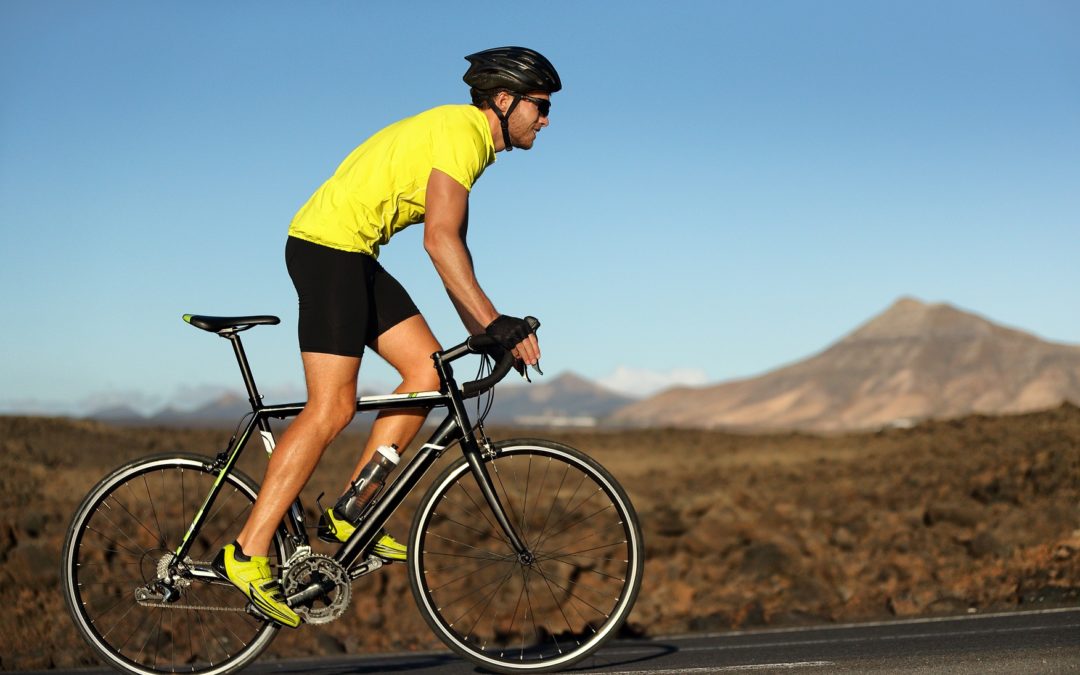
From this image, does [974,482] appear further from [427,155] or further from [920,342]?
[920,342]

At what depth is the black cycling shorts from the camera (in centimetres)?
484

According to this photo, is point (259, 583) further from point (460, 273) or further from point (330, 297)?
point (460, 273)

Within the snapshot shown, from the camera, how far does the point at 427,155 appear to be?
4.76 meters

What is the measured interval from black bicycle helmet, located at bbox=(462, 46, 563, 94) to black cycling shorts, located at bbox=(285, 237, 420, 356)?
891 mm

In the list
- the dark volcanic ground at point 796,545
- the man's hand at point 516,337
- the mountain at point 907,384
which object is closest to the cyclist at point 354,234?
the man's hand at point 516,337

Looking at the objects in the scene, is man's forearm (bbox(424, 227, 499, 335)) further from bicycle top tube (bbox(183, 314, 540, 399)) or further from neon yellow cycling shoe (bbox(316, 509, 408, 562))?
neon yellow cycling shoe (bbox(316, 509, 408, 562))

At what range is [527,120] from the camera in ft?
16.2

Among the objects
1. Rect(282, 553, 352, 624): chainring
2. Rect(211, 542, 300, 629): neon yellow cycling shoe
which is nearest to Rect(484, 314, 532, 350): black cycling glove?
Rect(282, 553, 352, 624): chainring

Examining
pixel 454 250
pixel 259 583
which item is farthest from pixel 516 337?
pixel 259 583

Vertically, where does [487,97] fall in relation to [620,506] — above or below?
above

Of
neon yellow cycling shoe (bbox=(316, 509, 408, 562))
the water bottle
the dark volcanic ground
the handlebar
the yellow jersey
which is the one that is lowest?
the dark volcanic ground

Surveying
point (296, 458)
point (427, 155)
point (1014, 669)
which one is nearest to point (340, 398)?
point (296, 458)

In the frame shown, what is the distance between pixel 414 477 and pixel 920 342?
195055mm

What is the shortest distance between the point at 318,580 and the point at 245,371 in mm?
960
